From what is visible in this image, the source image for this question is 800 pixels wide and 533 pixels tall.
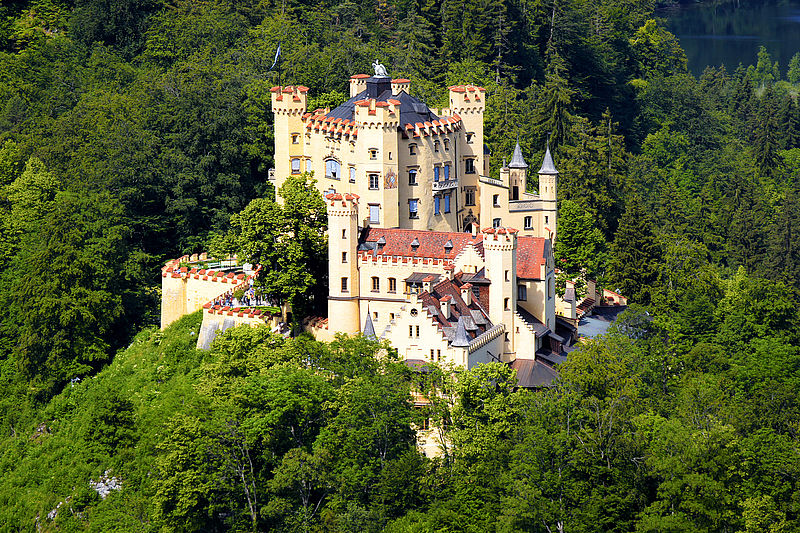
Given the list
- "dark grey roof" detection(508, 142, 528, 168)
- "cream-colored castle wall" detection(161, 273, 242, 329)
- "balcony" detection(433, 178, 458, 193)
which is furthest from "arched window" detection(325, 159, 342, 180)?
"dark grey roof" detection(508, 142, 528, 168)

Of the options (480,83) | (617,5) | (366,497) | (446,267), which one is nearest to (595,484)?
(366,497)

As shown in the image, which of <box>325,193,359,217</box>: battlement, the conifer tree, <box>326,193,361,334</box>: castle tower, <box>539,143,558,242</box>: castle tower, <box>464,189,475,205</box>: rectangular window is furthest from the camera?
the conifer tree

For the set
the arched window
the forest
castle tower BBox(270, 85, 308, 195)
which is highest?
castle tower BBox(270, 85, 308, 195)

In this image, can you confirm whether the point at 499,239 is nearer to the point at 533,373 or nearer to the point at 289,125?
the point at 533,373

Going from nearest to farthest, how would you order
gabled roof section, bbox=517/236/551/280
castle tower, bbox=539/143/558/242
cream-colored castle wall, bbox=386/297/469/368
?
cream-colored castle wall, bbox=386/297/469/368, gabled roof section, bbox=517/236/551/280, castle tower, bbox=539/143/558/242

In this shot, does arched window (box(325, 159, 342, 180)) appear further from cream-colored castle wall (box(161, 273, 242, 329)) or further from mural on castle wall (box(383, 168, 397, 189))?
cream-colored castle wall (box(161, 273, 242, 329))

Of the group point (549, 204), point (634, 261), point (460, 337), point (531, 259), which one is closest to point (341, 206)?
point (531, 259)

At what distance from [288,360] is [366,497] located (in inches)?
358

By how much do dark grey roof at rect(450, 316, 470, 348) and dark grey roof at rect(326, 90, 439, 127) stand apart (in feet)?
58.0

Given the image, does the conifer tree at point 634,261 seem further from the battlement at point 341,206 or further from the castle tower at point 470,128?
the battlement at point 341,206

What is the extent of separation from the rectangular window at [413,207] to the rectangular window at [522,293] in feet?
33.1

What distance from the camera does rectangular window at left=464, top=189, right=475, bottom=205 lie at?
99.2 metres

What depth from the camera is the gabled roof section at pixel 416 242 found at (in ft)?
287

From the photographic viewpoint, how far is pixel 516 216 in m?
98.2
